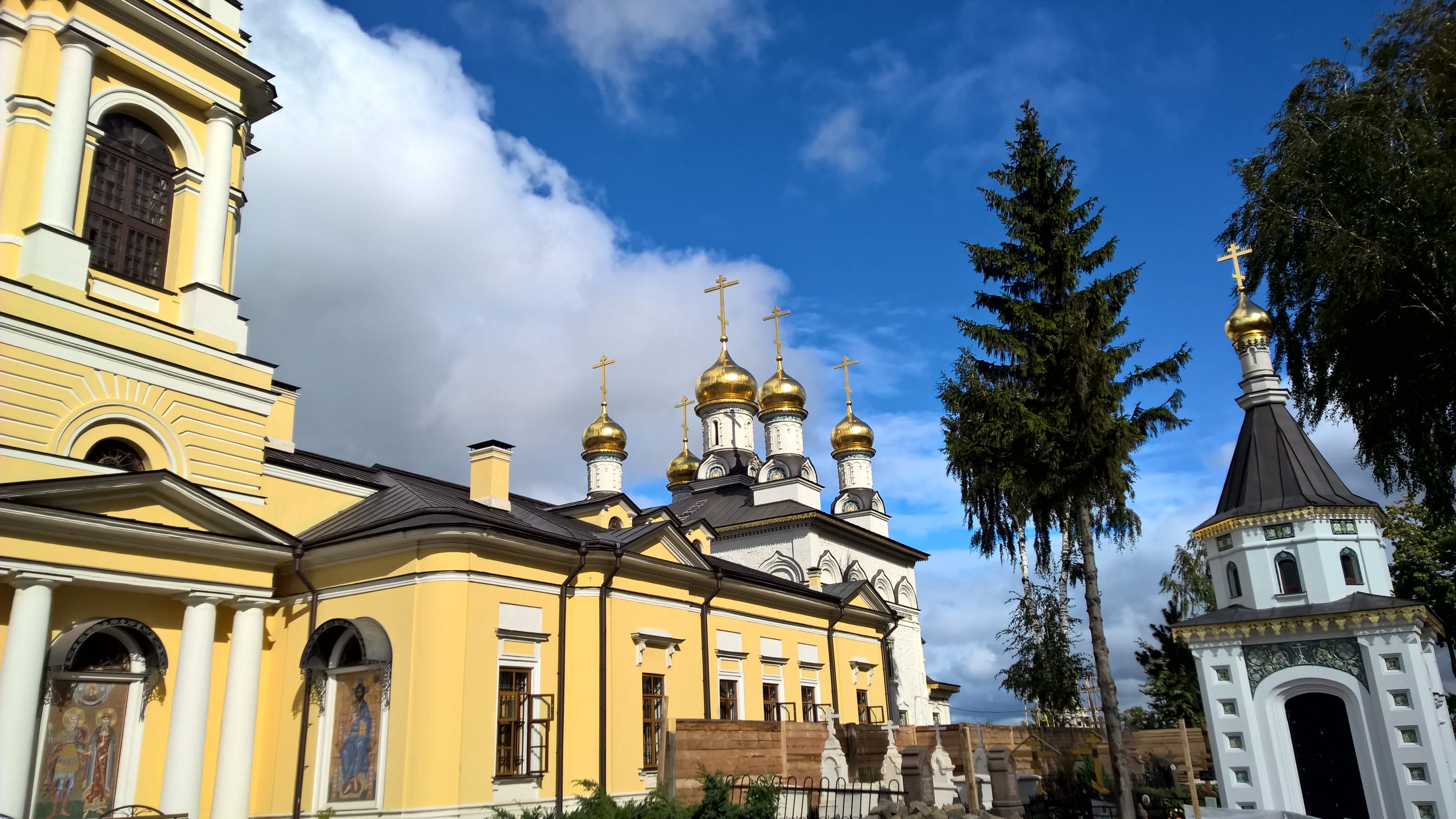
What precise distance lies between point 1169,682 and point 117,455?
30.3 metres

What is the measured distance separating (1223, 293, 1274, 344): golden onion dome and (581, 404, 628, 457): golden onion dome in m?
20.6

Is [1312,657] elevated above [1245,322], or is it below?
below

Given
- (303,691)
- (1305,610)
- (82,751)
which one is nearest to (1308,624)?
(1305,610)

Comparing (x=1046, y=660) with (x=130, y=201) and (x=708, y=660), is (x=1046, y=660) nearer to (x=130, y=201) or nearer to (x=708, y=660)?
(x=708, y=660)

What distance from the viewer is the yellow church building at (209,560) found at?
11.9 metres

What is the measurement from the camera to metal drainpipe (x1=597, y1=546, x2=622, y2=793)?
572 inches

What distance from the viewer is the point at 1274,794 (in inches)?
853

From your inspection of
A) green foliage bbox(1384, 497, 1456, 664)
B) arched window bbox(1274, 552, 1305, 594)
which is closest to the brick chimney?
arched window bbox(1274, 552, 1305, 594)

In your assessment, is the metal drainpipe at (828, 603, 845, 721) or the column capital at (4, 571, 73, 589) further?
the metal drainpipe at (828, 603, 845, 721)

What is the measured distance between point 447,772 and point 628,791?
3.27 metres

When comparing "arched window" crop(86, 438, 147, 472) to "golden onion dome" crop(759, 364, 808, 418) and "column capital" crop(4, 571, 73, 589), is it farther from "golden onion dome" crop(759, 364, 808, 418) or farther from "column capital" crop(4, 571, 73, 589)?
"golden onion dome" crop(759, 364, 808, 418)

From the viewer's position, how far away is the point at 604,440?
37.4 meters

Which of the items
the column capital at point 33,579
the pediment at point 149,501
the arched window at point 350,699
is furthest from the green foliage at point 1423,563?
the column capital at point 33,579

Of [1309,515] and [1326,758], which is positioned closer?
[1326,758]
